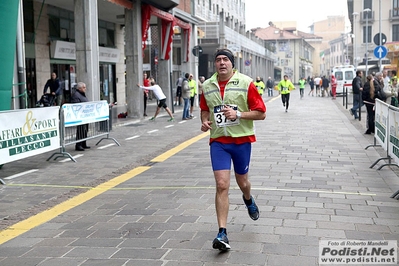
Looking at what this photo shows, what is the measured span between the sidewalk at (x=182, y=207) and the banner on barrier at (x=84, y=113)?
76cm

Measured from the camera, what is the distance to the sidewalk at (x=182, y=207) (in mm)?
4746

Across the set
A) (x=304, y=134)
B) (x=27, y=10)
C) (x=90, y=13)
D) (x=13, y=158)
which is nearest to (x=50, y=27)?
(x=27, y=10)

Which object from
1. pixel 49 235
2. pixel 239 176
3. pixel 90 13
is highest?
pixel 90 13

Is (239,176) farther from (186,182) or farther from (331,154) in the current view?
(331,154)

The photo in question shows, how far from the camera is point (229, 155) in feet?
16.4

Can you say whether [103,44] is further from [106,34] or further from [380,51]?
[380,51]

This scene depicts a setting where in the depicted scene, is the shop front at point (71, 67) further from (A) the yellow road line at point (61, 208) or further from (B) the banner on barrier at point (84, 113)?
(A) the yellow road line at point (61, 208)

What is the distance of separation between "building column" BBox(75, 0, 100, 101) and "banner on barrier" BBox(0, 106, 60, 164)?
246 inches

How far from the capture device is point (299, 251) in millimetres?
4656

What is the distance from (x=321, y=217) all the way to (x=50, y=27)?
59.0ft

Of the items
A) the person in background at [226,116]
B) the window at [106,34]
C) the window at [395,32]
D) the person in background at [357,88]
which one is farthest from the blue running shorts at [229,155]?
the window at [395,32]

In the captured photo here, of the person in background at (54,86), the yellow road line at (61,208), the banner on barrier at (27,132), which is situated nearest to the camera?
the yellow road line at (61,208)

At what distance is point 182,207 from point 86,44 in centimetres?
1091

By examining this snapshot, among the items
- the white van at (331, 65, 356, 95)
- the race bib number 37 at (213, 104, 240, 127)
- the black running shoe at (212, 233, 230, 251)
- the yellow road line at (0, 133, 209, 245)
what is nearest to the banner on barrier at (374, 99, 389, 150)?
the yellow road line at (0, 133, 209, 245)
